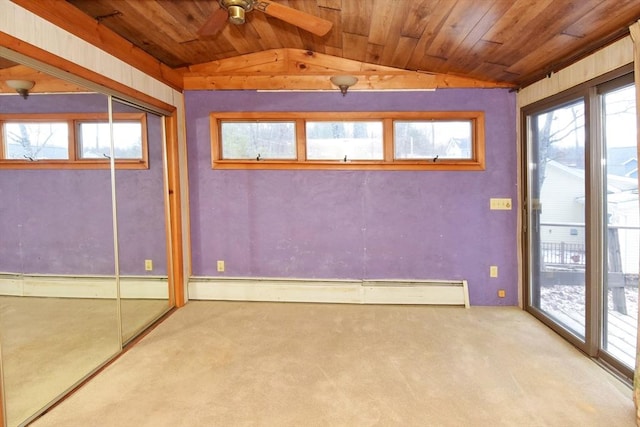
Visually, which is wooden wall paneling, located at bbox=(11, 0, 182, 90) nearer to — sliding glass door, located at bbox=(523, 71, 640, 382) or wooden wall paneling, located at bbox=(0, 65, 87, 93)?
wooden wall paneling, located at bbox=(0, 65, 87, 93)

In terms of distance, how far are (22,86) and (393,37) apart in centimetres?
266

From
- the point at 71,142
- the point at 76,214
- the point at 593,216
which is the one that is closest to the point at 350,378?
the point at 593,216

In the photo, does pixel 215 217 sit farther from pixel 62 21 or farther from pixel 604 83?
pixel 604 83

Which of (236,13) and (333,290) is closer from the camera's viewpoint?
(236,13)

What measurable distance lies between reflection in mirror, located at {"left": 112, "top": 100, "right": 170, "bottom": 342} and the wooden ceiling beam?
772mm

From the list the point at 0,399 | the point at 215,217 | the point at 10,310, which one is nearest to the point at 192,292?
the point at 215,217

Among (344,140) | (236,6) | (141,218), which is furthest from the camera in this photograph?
(344,140)

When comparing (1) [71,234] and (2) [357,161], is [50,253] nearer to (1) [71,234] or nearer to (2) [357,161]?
(1) [71,234]

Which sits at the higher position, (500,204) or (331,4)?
(331,4)

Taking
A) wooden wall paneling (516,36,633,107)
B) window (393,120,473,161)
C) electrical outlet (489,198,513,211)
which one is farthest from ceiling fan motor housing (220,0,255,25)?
electrical outlet (489,198,513,211)

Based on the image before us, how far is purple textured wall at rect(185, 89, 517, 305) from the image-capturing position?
133 inches

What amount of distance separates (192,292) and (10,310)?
164cm

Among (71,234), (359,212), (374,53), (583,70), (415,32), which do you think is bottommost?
(71,234)

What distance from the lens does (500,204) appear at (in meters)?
3.38
